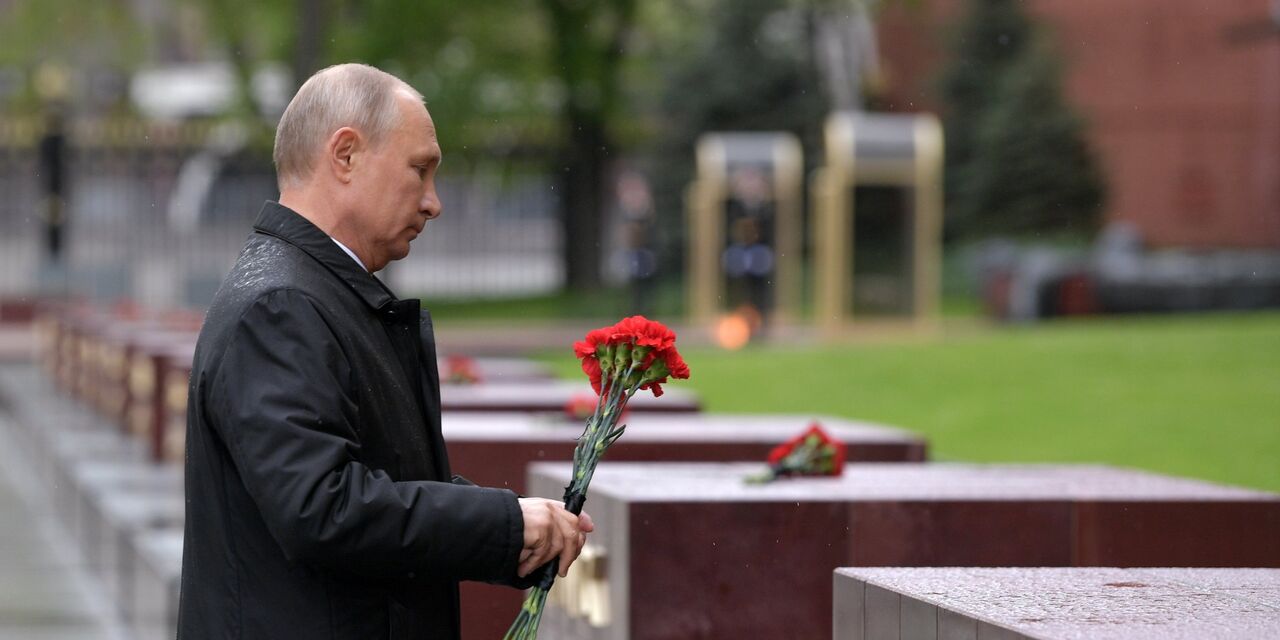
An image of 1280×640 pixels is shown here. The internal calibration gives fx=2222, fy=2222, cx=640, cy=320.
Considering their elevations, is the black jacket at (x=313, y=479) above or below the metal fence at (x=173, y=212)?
below

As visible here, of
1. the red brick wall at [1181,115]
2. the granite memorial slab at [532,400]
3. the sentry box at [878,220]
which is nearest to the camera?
the granite memorial slab at [532,400]

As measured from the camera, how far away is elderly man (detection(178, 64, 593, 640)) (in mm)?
3219

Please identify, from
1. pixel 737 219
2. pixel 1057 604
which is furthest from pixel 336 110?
pixel 737 219

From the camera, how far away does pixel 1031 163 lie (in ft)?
133

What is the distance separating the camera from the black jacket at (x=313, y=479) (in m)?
3.21

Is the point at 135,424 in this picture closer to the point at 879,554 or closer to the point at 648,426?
the point at 648,426

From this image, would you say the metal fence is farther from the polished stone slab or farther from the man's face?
the man's face

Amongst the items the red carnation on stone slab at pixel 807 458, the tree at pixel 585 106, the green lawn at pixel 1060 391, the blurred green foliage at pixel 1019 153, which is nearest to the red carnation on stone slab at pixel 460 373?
the green lawn at pixel 1060 391

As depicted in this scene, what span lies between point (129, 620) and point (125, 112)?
29386 mm

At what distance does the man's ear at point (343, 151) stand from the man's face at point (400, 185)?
0.02 meters

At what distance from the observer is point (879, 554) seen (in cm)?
550

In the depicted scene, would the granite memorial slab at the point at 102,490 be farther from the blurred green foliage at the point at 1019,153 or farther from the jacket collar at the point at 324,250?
the blurred green foliage at the point at 1019,153

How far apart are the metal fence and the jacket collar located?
29.0 meters

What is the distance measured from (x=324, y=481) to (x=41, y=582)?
9156 mm
